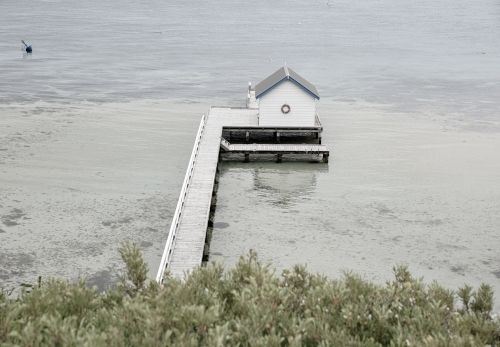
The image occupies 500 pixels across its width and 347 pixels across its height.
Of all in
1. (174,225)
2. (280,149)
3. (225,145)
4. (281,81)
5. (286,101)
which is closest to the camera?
(174,225)

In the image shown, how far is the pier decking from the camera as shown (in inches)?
814

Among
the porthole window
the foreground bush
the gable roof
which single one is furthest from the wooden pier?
the foreground bush

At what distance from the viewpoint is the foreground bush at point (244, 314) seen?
8203 millimetres

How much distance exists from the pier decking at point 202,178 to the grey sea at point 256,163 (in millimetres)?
1087

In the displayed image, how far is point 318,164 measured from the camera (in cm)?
3341

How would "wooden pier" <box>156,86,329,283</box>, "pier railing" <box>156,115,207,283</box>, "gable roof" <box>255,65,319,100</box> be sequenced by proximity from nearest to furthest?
"pier railing" <box>156,115,207,283</box> → "wooden pier" <box>156,86,329,283</box> → "gable roof" <box>255,65,319,100</box>

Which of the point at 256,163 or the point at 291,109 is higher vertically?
the point at 291,109

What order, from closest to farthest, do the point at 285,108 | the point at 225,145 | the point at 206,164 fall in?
the point at 206,164 → the point at 225,145 → the point at 285,108

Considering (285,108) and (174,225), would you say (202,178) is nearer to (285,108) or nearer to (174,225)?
(174,225)

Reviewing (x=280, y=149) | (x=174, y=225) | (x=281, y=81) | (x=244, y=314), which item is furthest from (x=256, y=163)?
(x=244, y=314)

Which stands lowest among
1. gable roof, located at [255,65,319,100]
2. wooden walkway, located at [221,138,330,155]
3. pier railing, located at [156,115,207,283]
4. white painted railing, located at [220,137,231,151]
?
pier railing, located at [156,115,207,283]

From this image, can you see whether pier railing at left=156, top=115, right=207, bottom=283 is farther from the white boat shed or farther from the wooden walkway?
the white boat shed

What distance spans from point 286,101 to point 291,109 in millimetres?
558

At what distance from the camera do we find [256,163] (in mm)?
33344
